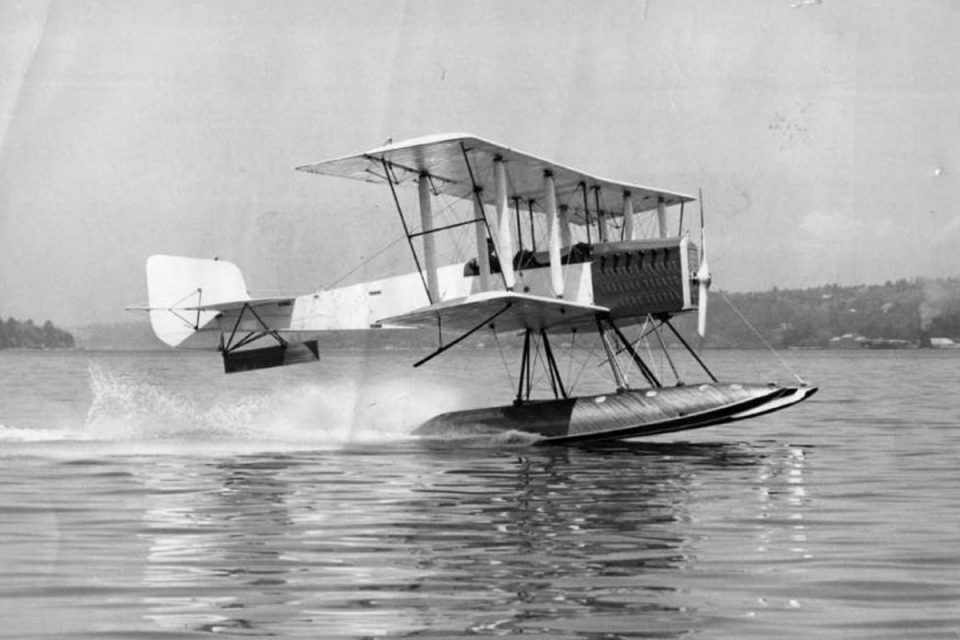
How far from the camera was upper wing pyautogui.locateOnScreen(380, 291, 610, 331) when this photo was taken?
19.7 m

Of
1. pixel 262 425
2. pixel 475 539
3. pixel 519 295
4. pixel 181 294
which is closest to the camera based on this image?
pixel 475 539

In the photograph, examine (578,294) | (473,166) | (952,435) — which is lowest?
(952,435)

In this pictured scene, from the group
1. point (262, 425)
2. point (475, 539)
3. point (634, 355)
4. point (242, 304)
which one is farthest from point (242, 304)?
point (475, 539)

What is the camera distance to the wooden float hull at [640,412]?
20234 millimetres

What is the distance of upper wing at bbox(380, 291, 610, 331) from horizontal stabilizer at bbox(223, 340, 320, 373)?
2.16 meters

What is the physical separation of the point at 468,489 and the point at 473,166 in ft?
26.4

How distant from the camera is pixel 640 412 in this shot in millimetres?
20547

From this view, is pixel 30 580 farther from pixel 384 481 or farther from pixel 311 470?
pixel 311 470

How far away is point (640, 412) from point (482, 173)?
15.1 feet

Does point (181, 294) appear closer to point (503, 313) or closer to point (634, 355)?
point (503, 313)

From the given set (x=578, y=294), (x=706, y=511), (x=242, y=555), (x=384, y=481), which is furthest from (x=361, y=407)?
(x=242, y=555)

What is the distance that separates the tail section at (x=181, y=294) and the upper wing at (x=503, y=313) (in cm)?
466

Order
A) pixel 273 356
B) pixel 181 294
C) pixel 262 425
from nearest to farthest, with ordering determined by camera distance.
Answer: pixel 273 356 → pixel 181 294 → pixel 262 425

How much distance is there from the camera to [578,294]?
72.2 feet
